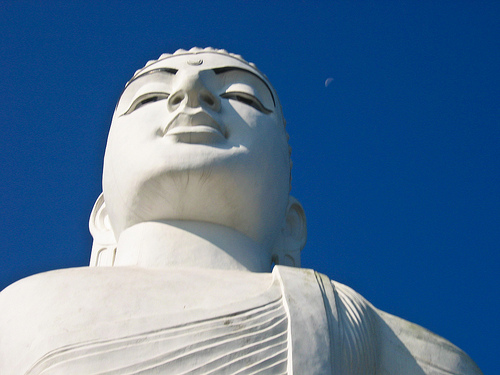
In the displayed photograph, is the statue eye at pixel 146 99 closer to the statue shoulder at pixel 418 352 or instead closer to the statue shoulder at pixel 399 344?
the statue shoulder at pixel 399 344

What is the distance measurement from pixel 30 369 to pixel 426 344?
2397 millimetres

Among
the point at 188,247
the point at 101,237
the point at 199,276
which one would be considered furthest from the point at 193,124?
the point at 101,237

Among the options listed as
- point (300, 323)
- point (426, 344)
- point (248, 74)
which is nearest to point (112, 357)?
point (300, 323)

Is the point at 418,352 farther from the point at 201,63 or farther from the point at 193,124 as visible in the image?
the point at 201,63

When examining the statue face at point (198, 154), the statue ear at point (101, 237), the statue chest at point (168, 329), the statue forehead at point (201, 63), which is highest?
the statue forehead at point (201, 63)

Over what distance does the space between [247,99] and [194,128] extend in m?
0.80

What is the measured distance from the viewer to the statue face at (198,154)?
206 inches

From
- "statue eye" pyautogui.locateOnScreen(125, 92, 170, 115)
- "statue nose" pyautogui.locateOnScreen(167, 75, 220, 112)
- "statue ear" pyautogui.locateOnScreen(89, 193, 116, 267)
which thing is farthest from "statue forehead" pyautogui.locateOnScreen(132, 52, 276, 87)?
"statue ear" pyautogui.locateOnScreen(89, 193, 116, 267)

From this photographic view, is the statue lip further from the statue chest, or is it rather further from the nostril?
the statue chest

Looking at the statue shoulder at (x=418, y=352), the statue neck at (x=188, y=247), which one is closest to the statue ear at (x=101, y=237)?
the statue neck at (x=188, y=247)

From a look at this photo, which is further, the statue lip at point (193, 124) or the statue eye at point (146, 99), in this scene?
the statue eye at point (146, 99)

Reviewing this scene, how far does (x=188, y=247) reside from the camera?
202 inches

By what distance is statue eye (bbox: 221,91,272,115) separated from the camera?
5.81 m

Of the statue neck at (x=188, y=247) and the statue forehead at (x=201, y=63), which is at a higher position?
the statue forehead at (x=201, y=63)
